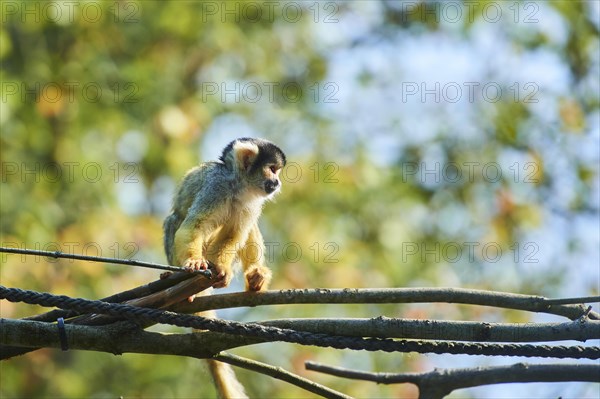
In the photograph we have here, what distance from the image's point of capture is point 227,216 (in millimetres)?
5129

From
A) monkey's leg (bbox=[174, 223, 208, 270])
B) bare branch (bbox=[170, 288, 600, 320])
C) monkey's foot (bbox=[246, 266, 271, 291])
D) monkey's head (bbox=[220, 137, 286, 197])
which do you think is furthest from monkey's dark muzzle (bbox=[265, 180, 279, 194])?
bare branch (bbox=[170, 288, 600, 320])

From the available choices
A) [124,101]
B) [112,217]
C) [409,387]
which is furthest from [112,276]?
[409,387]

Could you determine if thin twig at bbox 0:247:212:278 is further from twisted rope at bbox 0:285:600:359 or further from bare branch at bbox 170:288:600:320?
bare branch at bbox 170:288:600:320

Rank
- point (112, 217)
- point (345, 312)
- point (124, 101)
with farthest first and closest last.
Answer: point (124, 101), point (345, 312), point (112, 217)

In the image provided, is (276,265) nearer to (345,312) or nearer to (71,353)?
(345,312)

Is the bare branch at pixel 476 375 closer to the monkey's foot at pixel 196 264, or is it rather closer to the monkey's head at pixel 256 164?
the monkey's foot at pixel 196 264

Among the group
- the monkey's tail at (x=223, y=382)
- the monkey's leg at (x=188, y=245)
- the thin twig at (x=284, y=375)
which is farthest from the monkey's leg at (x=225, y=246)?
the thin twig at (x=284, y=375)

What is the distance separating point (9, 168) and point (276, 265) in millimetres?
3205

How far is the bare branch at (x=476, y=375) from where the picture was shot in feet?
11.2

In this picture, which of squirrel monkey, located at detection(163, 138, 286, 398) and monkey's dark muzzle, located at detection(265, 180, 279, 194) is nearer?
squirrel monkey, located at detection(163, 138, 286, 398)

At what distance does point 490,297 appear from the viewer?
3504 millimetres

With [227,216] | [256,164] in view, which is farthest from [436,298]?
[256,164]

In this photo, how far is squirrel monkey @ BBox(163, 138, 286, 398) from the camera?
470cm

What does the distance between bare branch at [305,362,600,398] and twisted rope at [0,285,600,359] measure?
33 centimetres
